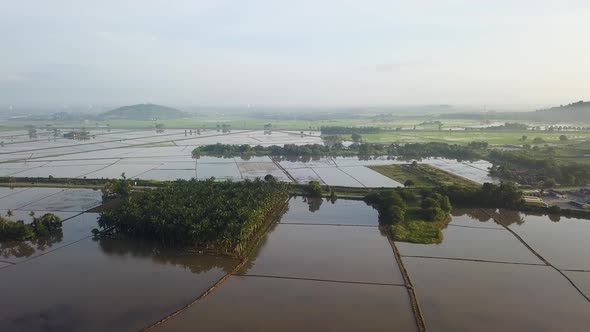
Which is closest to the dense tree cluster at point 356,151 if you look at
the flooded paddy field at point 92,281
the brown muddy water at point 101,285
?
the flooded paddy field at point 92,281

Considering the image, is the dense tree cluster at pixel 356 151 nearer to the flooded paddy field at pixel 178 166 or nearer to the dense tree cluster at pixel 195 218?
the flooded paddy field at pixel 178 166

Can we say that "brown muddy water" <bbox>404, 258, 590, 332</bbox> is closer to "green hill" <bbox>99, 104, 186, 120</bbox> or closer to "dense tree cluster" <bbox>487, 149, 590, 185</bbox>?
"dense tree cluster" <bbox>487, 149, 590, 185</bbox>

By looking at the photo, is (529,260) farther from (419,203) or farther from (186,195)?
(186,195)

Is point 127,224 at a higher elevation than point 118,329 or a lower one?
higher

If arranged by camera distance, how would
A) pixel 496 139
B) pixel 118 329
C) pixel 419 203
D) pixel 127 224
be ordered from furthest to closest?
pixel 496 139, pixel 419 203, pixel 127 224, pixel 118 329

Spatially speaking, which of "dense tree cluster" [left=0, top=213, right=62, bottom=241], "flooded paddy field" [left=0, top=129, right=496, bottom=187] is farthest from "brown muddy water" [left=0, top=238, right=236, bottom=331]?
"flooded paddy field" [left=0, top=129, right=496, bottom=187]

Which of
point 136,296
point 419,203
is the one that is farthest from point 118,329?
point 419,203
